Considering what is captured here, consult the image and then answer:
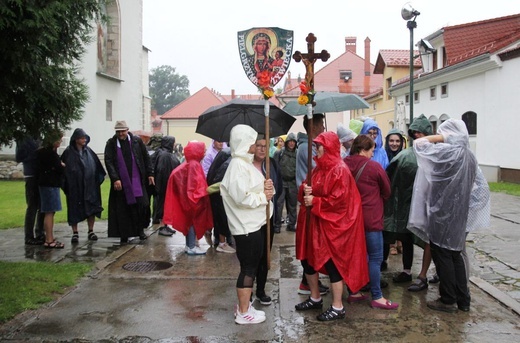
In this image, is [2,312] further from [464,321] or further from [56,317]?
[464,321]

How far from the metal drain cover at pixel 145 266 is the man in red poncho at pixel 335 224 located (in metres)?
2.80

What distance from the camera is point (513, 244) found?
864cm

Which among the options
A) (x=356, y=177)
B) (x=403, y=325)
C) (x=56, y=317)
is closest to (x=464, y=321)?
(x=403, y=325)

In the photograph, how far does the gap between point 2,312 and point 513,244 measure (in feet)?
24.8

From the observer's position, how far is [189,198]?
7.64 metres

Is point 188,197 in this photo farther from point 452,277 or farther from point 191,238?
point 452,277

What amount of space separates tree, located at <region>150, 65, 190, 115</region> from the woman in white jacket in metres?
111

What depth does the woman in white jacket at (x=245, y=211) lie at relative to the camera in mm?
4754

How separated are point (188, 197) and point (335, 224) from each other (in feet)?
10.7

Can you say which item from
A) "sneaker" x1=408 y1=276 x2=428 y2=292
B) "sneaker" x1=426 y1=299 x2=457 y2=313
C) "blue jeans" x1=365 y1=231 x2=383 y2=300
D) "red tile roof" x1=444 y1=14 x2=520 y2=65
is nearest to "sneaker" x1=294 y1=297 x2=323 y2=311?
"blue jeans" x1=365 y1=231 x2=383 y2=300

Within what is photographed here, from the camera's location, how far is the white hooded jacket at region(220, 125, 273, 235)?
185 inches

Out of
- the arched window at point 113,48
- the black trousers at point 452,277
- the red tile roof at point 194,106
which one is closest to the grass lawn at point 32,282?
the black trousers at point 452,277

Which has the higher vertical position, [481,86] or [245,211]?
[481,86]

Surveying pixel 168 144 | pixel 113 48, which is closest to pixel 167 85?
pixel 113 48
